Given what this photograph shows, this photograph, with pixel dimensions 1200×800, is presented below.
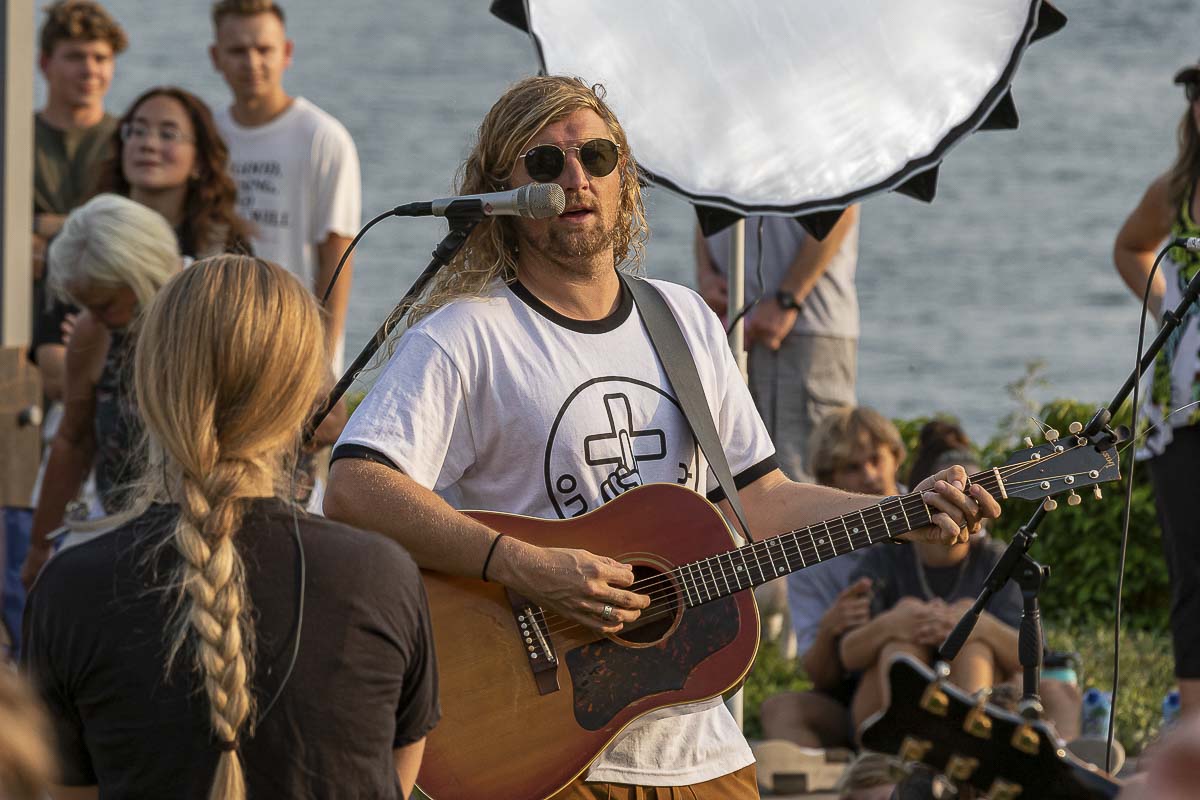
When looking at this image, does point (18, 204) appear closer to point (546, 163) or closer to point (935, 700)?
point (546, 163)

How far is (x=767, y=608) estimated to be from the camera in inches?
302

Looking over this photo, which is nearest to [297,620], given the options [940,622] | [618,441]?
[618,441]

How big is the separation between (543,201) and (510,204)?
7 cm

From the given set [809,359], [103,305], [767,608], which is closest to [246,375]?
[103,305]

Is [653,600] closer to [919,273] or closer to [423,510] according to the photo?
[423,510]

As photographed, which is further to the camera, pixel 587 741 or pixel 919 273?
pixel 919 273

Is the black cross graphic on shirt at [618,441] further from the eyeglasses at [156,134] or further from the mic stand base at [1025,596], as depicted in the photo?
the eyeglasses at [156,134]

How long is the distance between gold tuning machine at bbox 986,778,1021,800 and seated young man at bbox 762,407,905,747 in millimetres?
3749

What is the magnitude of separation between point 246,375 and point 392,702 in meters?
0.51

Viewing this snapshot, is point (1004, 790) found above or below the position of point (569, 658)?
above

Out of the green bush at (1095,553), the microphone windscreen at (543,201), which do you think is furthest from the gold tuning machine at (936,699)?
the green bush at (1095,553)

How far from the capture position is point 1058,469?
10.7 feet

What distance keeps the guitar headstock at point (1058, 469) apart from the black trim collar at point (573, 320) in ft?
2.60

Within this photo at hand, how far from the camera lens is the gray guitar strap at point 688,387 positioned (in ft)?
10.9
